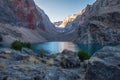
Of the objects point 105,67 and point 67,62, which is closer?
point 105,67

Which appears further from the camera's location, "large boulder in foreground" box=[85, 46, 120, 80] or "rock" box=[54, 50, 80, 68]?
"rock" box=[54, 50, 80, 68]

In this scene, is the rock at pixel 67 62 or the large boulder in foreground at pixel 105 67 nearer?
the large boulder in foreground at pixel 105 67

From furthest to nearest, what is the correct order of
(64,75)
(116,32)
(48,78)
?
1. (116,32)
2. (64,75)
3. (48,78)

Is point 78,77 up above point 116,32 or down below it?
below

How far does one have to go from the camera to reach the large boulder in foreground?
78.4ft

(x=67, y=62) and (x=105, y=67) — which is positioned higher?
(x=105, y=67)

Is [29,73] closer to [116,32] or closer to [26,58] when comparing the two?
[26,58]

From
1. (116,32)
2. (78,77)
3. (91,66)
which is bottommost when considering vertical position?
(78,77)

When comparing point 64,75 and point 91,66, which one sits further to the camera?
point 64,75

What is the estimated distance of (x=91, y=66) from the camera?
2486cm

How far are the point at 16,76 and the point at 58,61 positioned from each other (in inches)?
676

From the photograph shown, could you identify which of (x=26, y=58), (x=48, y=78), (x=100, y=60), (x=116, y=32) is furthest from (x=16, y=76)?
(x=116, y=32)

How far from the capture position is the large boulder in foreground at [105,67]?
78.4 feet

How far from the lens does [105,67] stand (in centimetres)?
2419
